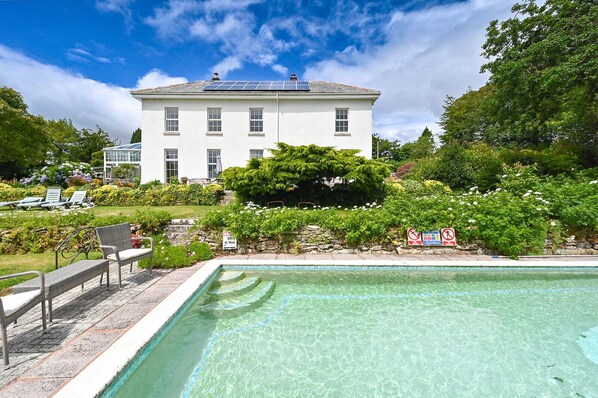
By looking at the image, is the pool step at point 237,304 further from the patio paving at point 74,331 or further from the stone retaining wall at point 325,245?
the stone retaining wall at point 325,245

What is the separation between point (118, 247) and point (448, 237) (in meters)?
7.65

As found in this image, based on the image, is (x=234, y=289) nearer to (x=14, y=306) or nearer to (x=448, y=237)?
(x=14, y=306)

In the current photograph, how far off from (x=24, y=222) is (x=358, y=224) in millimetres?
8852

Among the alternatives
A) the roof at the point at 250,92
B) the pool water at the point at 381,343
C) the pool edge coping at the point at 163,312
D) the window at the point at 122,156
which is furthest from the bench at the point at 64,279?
the window at the point at 122,156

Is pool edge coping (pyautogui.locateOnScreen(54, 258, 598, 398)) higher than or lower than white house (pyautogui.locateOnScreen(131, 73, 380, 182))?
lower

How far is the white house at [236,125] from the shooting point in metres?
17.1

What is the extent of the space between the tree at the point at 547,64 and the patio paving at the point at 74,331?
15354 millimetres

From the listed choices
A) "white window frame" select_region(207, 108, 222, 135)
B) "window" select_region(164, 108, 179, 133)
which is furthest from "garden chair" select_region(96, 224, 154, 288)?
"window" select_region(164, 108, 179, 133)

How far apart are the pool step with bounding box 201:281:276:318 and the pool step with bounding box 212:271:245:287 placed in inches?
20.7

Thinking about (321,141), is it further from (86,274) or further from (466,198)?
(86,274)

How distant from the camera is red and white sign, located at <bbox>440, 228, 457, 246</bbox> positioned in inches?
273

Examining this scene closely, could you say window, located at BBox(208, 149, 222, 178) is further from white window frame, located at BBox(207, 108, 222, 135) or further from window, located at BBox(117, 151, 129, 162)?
window, located at BBox(117, 151, 129, 162)

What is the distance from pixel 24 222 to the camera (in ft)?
22.7

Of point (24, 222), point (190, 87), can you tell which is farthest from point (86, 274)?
point (190, 87)
